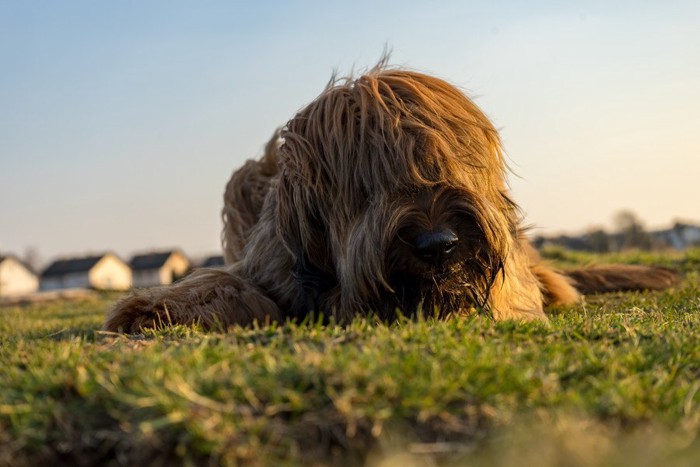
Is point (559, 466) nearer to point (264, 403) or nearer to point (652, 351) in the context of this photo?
point (264, 403)

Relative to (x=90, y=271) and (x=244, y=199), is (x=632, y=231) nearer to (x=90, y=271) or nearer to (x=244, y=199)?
(x=244, y=199)

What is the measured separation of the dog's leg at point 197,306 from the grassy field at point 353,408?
1835 mm

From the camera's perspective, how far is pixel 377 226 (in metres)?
4.33

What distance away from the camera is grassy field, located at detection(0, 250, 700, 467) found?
2.20 m

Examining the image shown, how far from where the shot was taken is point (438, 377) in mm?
2480

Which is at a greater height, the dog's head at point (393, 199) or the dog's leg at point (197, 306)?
the dog's head at point (393, 199)

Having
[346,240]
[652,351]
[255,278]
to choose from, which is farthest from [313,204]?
[652,351]

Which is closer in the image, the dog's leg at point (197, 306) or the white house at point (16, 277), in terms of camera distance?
the dog's leg at point (197, 306)

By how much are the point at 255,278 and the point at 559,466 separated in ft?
12.6

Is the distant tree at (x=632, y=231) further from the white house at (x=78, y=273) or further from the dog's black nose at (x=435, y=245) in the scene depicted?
the white house at (x=78, y=273)

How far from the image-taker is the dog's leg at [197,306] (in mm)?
4875

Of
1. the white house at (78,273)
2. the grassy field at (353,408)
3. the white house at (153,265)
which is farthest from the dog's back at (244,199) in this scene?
the white house at (153,265)

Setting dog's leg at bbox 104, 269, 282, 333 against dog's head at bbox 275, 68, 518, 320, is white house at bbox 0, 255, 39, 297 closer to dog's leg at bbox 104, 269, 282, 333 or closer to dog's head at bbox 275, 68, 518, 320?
dog's leg at bbox 104, 269, 282, 333

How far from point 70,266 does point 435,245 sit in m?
102
